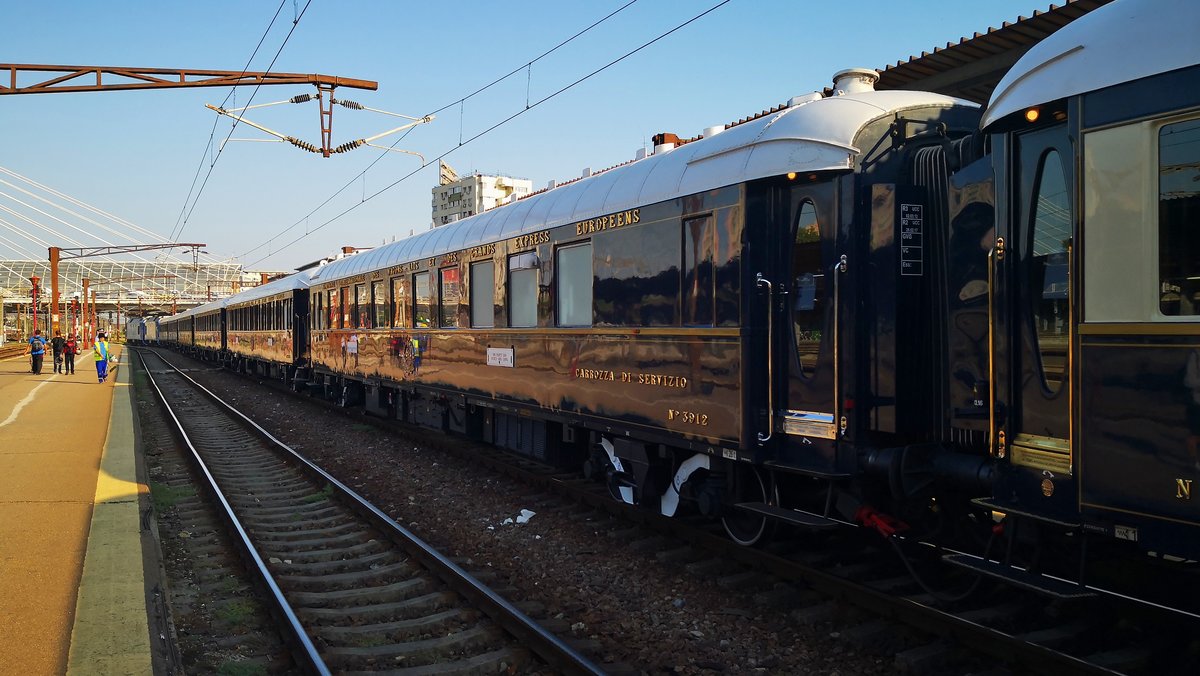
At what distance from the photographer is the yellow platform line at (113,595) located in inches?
174

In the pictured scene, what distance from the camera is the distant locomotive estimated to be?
3.70 metres

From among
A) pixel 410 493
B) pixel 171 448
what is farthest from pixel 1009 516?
pixel 171 448

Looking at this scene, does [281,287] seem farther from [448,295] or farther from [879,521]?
[879,521]

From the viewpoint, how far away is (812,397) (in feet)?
18.7

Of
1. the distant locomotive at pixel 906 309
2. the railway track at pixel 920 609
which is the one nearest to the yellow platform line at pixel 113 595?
the railway track at pixel 920 609

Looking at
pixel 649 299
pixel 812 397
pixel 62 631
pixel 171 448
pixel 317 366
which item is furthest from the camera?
pixel 317 366

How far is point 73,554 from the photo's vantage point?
6.41 metres

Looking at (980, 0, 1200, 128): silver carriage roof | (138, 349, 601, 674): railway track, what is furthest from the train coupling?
(980, 0, 1200, 128): silver carriage roof

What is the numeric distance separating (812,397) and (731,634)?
5.48 ft

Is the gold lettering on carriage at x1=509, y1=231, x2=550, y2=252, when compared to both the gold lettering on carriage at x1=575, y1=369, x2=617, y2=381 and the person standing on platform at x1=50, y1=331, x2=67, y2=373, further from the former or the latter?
the person standing on platform at x1=50, y1=331, x2=67, y2=373

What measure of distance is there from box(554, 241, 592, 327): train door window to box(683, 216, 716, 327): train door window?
5.26 feet

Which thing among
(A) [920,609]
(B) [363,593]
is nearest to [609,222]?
(B) [363,593]

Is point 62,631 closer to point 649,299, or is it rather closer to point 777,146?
point 649,299

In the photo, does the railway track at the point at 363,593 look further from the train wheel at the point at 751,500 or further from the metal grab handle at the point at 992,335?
the metal grab handle at the point at 992,335
